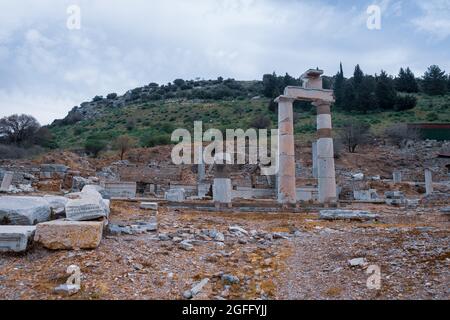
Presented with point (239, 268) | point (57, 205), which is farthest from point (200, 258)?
point (57, 205)

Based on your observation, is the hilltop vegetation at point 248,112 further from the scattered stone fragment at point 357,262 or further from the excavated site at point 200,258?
→ the scattered stone fragment at point 357,262

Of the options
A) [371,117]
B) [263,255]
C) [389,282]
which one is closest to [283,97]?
[263,255]

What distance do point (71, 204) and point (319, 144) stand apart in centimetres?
1296

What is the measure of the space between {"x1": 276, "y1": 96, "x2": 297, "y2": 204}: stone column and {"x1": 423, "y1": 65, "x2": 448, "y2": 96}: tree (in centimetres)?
6000

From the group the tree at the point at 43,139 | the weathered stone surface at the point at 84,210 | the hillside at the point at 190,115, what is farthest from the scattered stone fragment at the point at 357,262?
the tree at the point at 43,139

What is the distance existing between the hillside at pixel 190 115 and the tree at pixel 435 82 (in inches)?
99.2

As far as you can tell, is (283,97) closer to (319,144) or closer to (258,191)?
Result: (319,144)

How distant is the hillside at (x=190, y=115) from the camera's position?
177 feet

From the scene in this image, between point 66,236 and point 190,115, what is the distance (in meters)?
55.8

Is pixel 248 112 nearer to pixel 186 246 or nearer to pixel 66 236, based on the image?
pixel 186 246

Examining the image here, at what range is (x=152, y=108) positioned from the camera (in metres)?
70.7

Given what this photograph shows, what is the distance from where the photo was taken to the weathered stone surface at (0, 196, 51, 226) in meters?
7.36

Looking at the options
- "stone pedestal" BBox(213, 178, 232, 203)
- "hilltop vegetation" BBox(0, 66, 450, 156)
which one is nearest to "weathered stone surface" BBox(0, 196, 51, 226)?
"stone pedestal" BBox(213, 178, 232, 203)

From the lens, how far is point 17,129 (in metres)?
48.1
